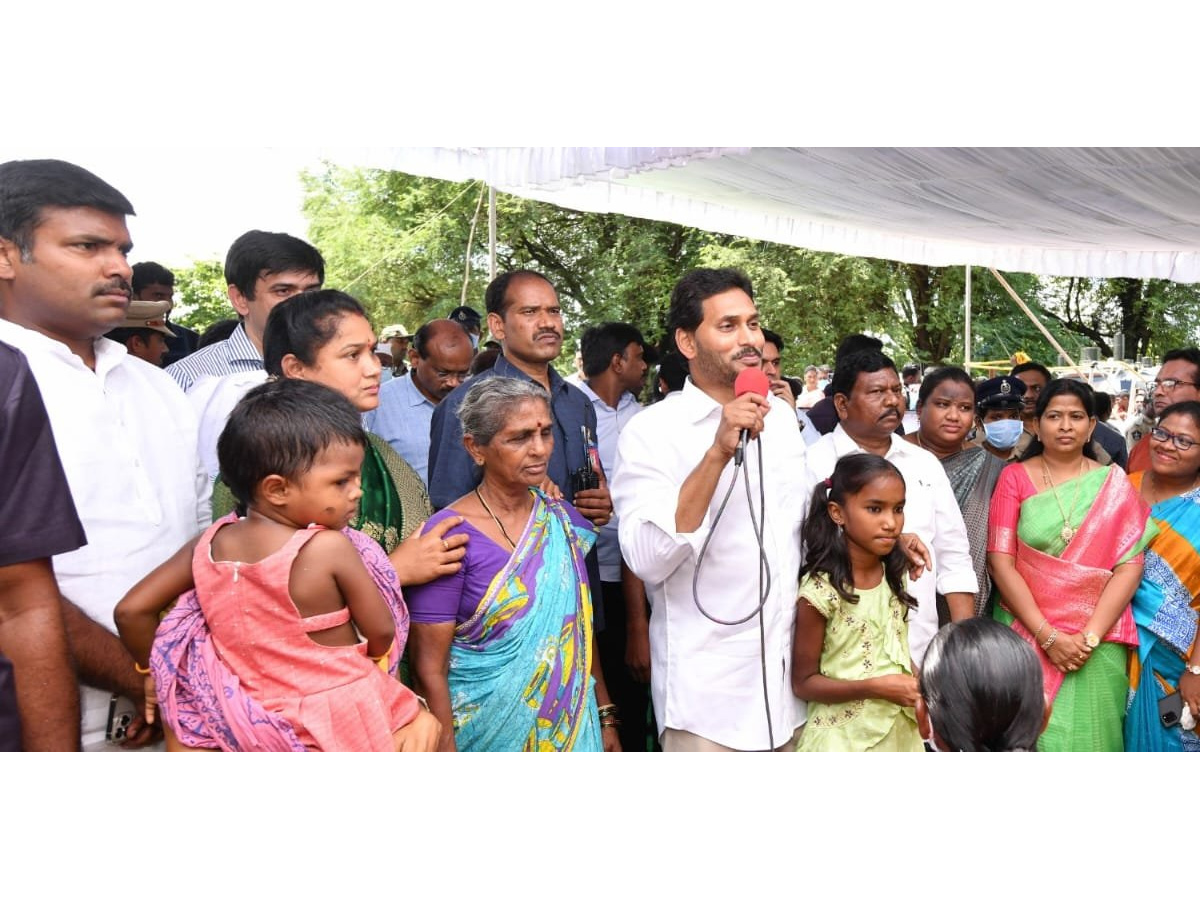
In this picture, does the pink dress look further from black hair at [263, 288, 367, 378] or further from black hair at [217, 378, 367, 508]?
black hair at [263, 288, 367, 378]

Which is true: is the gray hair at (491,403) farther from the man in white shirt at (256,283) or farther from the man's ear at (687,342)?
the man in white shirt at (256,283)

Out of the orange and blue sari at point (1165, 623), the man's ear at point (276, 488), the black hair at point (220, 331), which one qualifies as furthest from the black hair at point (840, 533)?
the black hair at point (220, 331)

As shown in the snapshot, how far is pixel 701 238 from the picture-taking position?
65.9 ft

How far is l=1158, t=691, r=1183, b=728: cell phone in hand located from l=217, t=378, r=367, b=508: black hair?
285cm

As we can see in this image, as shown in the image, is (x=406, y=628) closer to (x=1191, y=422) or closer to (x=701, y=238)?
(x=1191, y=422)

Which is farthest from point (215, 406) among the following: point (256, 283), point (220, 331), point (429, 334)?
point (220, 331)

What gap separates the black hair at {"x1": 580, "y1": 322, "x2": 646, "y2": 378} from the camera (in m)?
4.86

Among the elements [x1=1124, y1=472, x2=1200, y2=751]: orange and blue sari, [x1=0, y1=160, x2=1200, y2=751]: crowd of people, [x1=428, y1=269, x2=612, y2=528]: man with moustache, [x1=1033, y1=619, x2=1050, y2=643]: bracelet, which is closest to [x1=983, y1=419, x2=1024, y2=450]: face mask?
[x1=0, y1=160, x2=1200, y2=751]: crowd of people

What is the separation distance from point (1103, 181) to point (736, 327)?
8.52 feet

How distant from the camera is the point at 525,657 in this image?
8.34ft

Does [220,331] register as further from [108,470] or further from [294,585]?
[294,585]

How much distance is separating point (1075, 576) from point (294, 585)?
8.58ft

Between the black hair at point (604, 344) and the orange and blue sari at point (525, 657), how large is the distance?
231cm

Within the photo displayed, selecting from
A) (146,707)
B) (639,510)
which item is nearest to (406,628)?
(146,707)
